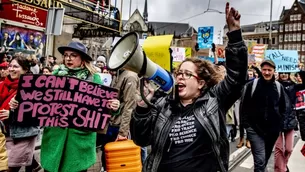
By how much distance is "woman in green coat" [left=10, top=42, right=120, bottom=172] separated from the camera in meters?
2.99

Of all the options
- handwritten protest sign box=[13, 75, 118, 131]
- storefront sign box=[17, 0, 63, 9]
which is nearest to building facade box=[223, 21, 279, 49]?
storefront sign box=[17, 0, 63, 9]

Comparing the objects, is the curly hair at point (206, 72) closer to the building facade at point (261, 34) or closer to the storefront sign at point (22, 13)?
the storefront sign at point (22, 13)

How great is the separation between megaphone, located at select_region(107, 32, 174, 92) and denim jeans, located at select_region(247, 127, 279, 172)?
2.63 meters

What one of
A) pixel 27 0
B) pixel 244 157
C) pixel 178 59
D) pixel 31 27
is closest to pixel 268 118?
Result: pixel 244 157

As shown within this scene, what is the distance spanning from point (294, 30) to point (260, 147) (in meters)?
91.0

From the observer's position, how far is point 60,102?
3.04 metres

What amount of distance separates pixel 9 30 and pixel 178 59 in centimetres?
629

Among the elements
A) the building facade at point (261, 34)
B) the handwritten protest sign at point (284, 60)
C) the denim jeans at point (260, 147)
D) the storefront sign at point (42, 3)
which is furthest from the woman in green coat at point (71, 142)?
the building facade at point (261, 34)

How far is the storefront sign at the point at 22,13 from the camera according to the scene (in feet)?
39.9

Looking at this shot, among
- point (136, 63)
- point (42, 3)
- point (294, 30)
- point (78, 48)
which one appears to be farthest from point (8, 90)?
point (294, 30)

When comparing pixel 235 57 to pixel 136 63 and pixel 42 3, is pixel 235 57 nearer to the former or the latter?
pixel 136 63

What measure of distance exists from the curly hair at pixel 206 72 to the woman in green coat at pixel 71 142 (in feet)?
3.65

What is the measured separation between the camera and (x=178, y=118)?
214 centimetres

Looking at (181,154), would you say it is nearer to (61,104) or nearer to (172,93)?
(172,93)
